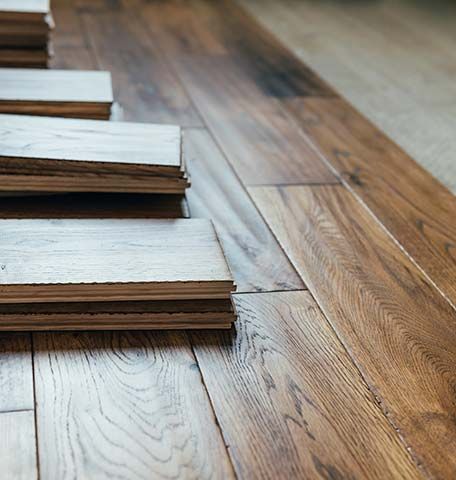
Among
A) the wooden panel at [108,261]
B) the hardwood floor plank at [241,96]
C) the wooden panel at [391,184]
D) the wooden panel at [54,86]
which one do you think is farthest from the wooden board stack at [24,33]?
the wooden panel at [108,261]

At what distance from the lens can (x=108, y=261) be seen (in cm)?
128

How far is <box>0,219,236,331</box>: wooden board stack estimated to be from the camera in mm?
1222

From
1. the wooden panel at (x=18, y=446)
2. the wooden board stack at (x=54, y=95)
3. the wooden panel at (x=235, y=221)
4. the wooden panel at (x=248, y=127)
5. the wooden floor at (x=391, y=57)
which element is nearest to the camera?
the wooden panel at (x=18, y=446)

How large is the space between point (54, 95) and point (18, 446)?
102 cm

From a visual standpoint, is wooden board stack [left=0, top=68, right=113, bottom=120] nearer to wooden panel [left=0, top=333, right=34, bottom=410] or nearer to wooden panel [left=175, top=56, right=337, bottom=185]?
wooden panel [left=175, top=56, right=337, bottom=185]

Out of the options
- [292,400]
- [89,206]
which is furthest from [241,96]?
[292,400]

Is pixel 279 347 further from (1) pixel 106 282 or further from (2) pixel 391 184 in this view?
(2) pixel 391 184

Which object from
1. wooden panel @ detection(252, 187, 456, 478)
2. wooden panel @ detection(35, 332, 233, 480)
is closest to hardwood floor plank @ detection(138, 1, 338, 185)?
wooden panel @ detection(252, 187, 456, 478)

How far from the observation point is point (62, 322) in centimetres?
124

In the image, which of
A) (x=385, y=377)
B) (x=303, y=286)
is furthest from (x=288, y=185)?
(x=385, y=377)

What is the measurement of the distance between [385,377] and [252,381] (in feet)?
0.69

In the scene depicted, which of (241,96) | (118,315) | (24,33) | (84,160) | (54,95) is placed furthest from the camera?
(241,96)

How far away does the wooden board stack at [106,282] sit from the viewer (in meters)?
1.22

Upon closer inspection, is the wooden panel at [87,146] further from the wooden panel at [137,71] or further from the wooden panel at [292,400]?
the wooden panel at [137,71]
